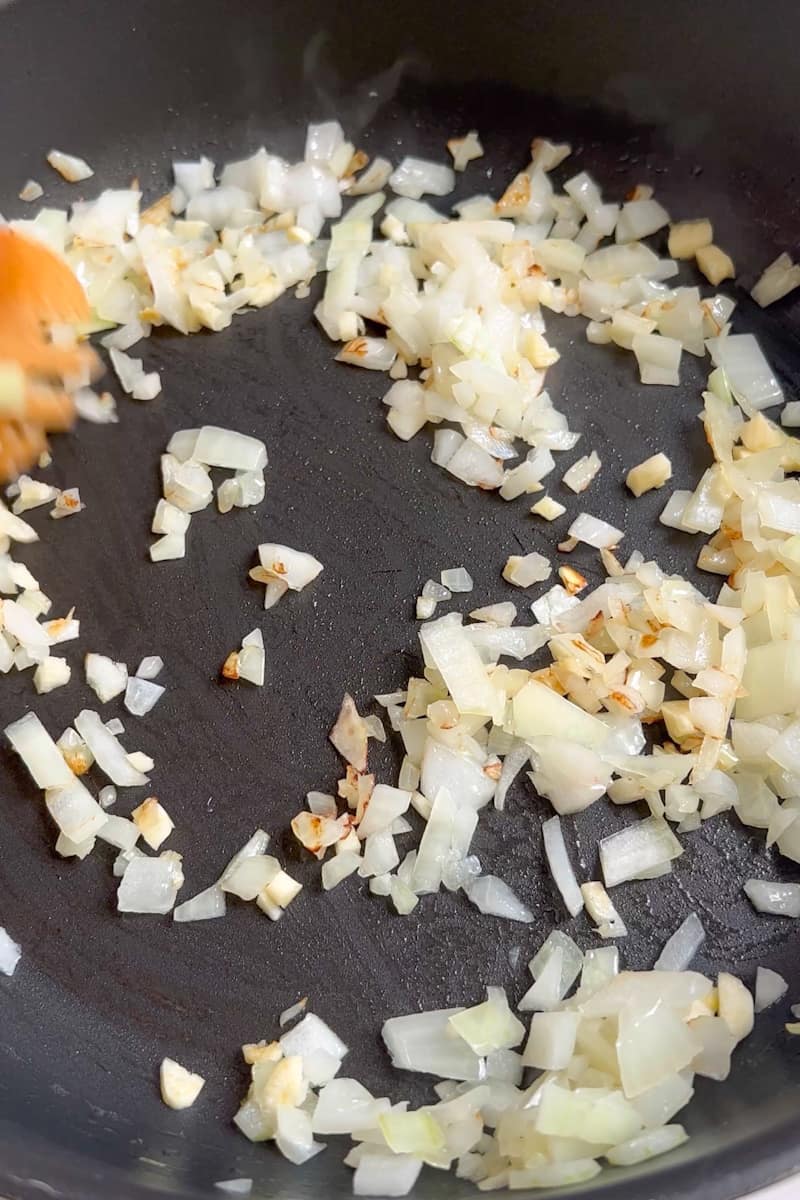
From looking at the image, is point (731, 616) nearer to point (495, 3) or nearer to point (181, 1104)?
point (181, 1104)

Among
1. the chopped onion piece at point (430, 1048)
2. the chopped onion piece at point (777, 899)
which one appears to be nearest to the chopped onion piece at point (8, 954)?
the chopped onion piece at point (430, 1048)

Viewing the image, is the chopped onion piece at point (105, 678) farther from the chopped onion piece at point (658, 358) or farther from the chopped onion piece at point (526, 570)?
the chopped onion piece at point (658, 358)

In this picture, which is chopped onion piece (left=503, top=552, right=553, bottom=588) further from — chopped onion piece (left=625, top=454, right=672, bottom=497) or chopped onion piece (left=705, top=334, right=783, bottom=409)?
chopped onion piece (left=705, top=334, right=783, bottom=409)

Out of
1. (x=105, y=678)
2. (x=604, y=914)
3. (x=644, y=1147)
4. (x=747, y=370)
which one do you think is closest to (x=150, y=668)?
(x=105, y=678)

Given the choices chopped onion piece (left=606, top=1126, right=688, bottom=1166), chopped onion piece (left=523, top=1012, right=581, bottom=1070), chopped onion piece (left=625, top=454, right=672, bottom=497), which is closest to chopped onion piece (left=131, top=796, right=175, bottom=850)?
chopped onion piece (left=523, top=1012, right=581, bottom=1070)

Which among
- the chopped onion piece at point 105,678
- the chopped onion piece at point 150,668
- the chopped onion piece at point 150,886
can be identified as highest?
the chopped onion piece at point 150,668

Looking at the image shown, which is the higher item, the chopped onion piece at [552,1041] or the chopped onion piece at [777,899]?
the chopped onion piece at [777,899]

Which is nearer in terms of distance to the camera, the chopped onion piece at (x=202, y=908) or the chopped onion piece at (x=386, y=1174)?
the chopped onion piece at (x=386, y=1174)

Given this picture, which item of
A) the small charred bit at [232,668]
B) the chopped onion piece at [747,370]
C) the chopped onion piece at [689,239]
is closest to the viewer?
the small charred bit at [232,668]

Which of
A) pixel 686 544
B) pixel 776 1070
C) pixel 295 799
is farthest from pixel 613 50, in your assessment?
pixel 776 1070
